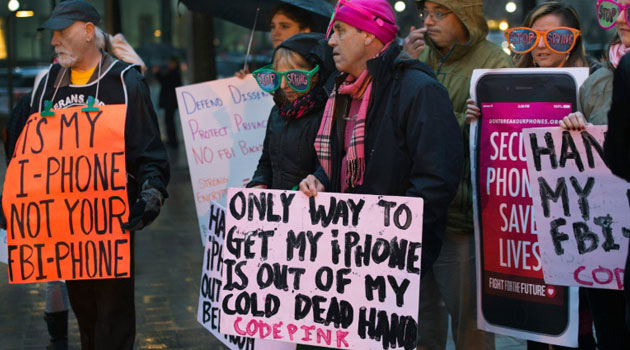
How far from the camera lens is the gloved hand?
13.3 feet

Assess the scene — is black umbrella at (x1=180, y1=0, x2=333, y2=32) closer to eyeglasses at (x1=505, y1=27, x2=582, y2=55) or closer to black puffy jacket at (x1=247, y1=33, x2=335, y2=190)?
black puffy jacket at (x1=247, y1=33, x2=335, y2=190)

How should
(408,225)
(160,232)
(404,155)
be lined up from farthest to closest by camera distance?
(160,232) → (404,155) → (408,225)

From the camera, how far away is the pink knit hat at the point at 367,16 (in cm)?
349

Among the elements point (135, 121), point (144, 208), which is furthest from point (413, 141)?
point (135, 121)

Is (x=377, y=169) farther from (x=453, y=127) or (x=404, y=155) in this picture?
(x=453, y=127)

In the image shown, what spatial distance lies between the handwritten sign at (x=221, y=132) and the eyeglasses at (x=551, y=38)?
80.4 inches

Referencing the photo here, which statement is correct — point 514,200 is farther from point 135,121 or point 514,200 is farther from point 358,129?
point 135,121

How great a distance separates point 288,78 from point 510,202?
121cm

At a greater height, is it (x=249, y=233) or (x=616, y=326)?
(x=249, y=233)

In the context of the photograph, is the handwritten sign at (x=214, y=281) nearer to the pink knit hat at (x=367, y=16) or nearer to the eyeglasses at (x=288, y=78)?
the eyeglasses at (x=288, y=78)

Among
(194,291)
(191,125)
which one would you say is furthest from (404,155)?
(194,291)

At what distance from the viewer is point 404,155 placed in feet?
11.2

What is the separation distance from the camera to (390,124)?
3420 mm

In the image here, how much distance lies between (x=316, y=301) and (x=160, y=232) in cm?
580
